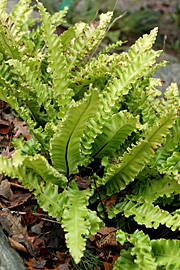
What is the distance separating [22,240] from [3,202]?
1.05ft

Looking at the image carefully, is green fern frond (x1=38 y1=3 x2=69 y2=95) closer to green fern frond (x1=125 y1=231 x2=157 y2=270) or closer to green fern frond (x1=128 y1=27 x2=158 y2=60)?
green fern frond (x1=128 y1=27 x2=158 y2=60)

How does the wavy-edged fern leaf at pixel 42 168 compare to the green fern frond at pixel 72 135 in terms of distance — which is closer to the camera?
the green fern frond at pixel 72 135

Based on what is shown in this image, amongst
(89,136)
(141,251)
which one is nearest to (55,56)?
(89,136)

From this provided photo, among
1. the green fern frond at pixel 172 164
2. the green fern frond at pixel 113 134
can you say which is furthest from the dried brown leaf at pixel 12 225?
the green fern frond at pixel 172 164

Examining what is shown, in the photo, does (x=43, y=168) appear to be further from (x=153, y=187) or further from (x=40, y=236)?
(x=153, y=187)

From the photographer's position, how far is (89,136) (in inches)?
74.8

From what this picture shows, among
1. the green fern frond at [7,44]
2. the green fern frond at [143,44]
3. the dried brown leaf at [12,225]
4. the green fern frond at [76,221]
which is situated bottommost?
the dried brown leaf at [12,225]

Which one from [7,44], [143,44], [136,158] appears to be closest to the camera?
[136,158]

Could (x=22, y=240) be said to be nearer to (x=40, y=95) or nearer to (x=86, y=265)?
(x=86, y=265)

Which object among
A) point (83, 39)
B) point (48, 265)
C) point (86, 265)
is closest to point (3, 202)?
point (48, 265)

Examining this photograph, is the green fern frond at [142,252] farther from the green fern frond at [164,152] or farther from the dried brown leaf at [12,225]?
the dried brown leaf at [12,225]

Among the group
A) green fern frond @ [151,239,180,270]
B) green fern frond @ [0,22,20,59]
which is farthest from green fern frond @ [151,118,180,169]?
green fern frond @ [0,22,20,59]

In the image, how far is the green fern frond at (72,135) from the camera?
1.47m

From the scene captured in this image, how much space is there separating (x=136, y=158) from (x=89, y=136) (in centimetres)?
35
